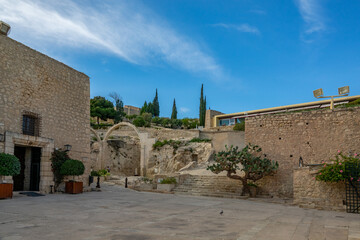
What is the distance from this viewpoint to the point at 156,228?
21.5 ft

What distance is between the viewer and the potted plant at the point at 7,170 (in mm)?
11078

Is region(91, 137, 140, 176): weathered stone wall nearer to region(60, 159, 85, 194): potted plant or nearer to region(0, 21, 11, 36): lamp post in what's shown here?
region(60, 159, 85, 194): potted plant

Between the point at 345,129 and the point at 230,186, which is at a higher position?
the point at 345,129

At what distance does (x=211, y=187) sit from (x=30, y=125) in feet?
32.9

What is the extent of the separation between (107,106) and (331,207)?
139ft

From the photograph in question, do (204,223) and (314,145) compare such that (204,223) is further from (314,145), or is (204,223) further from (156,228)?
(314,145)

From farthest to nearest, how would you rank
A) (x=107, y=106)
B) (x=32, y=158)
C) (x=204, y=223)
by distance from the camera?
(x=107, y=106)
(x=32, y=158)
(x=204, y=223)

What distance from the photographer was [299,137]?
1634 cm

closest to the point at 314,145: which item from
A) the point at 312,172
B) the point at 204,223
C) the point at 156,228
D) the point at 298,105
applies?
the point at 312,172

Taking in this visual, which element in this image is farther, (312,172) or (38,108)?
(38,108)

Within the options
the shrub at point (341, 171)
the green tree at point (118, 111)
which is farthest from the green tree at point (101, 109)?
the shrub at point (341, 171)

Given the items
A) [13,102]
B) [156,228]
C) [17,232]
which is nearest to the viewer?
[17,232]

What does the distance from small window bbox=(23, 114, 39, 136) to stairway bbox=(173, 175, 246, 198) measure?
26.7ft

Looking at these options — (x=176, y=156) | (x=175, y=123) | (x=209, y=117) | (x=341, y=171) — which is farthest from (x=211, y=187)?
(x=175, y=123)
